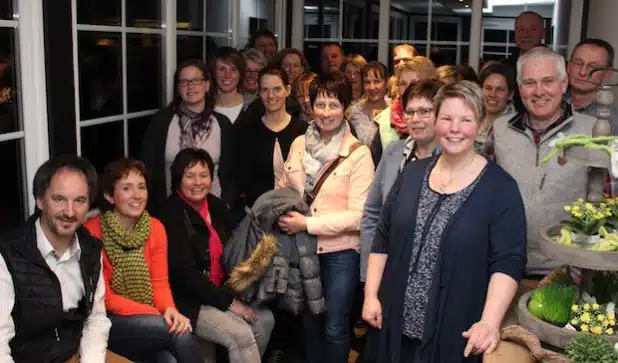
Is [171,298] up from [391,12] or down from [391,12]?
down

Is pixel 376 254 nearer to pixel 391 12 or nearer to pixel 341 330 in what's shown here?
pixel 341 330

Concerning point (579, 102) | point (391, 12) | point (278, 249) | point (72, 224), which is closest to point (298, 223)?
point (278, 249)

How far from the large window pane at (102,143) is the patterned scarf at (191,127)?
0.29 meters

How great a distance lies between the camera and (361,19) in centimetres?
590

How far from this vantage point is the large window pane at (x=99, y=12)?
2.94 m

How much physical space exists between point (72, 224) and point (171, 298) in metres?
0.74

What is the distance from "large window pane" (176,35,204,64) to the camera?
3867mm

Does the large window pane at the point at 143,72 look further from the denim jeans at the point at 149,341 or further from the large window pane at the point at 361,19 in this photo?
the large window pane at the point at 361,19

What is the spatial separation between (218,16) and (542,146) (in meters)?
2.78

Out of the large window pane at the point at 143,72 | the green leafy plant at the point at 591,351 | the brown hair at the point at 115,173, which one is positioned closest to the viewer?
the green leafy plant at the point at 591,351

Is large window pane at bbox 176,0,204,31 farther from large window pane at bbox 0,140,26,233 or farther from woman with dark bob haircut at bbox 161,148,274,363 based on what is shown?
large window pane at bbox 0,140,26,233

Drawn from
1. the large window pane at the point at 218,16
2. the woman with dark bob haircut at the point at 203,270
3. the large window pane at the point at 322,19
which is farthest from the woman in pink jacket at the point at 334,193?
the large window pane at the point at 322,19

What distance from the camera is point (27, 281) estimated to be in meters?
2.11

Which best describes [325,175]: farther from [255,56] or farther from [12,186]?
[255,56]
